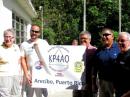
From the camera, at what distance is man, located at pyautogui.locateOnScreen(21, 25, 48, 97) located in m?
8.53

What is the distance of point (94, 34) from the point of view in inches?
2398

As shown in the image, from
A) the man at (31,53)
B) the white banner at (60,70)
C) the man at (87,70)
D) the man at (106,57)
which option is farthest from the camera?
the white banner at (60,70)

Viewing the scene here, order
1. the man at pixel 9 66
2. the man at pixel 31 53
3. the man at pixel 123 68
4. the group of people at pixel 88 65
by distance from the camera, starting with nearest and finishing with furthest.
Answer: the man at pixel 123 68, the group of people at pixel 88 65, the man at pixel 9 66, the man at pixel 31 53

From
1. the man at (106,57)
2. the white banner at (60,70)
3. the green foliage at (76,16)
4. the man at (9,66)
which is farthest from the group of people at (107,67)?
the green foliage at (76,16)

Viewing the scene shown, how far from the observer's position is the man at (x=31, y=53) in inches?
336

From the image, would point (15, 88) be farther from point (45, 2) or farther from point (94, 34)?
point (45, 2)

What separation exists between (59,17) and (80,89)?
181 feet

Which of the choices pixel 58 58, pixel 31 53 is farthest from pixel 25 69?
pixel 58 58

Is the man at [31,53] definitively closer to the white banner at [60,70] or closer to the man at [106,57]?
the white banner at [60,70]

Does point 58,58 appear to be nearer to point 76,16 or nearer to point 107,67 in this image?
point 107,67

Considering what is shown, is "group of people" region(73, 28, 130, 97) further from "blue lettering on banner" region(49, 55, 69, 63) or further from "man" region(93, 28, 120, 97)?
"blue lettering on banner" region(49, 55, 69, 63)

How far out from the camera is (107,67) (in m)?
7.83

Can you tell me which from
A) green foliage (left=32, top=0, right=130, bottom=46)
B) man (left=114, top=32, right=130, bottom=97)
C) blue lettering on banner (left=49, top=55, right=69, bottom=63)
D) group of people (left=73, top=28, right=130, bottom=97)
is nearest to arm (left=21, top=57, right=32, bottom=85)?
blue lettering on banner (left=49, top=55, right=69, bottom=63)

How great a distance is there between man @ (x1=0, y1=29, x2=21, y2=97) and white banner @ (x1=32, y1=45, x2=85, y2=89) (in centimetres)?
58
